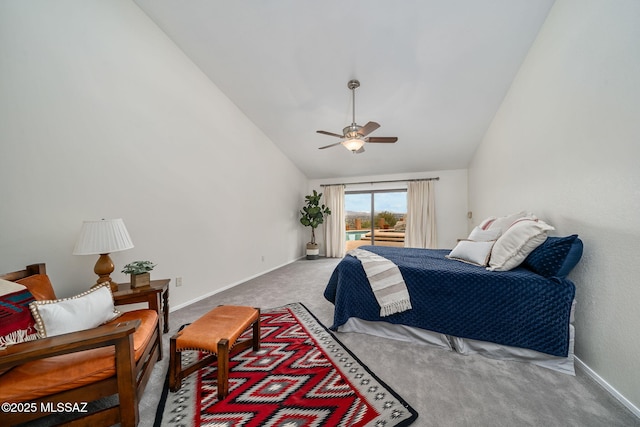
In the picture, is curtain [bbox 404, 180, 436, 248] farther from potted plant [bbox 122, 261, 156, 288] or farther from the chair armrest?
the chair armrest

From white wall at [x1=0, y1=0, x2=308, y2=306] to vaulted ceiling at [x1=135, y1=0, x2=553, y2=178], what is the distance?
495 mm

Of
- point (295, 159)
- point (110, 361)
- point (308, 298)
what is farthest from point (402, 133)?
point (110, 361)

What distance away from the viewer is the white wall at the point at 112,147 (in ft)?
5.43

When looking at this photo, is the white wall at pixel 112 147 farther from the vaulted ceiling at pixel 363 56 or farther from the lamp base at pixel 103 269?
the vaulted ceiling at pixel 363 56

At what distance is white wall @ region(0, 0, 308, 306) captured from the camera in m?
1.66

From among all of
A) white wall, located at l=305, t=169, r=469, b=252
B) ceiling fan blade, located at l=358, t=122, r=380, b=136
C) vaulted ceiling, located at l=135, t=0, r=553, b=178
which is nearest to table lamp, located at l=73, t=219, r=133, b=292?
vaulted ceiling, located at l=135, t=0, r=553, b=178

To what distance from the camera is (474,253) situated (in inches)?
87.3

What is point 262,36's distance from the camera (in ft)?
8.36

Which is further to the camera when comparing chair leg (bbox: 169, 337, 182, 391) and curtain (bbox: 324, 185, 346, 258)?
curtain (bbox: 324, 185, 346, 258)

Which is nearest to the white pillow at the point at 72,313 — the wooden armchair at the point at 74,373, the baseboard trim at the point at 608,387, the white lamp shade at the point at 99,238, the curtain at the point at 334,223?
the wooden armchair at the point at 74,373

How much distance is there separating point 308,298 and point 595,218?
2825 mm

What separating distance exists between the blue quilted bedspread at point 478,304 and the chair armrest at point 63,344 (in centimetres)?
161

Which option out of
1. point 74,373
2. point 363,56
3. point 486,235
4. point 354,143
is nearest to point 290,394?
point 74,373

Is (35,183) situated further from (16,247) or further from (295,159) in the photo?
(295,159)
